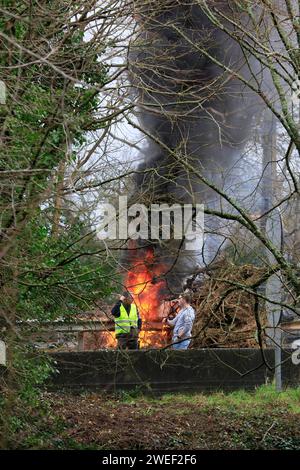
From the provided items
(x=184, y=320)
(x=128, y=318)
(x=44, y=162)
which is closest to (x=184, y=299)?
(x=184, y=320)

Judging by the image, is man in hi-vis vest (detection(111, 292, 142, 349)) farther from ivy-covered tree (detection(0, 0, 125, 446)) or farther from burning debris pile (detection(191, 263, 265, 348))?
ivy-covered tree (detection(0, 0, 125, 446))

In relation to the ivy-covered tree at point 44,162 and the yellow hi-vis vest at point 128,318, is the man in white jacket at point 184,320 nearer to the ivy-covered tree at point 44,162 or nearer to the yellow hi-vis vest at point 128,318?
the yellow hi-vis vest at point 128,318

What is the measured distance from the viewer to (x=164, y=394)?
50.0 feet

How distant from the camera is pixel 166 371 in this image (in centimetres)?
1526

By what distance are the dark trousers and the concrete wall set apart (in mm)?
523

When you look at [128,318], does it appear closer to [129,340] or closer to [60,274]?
[129,340]

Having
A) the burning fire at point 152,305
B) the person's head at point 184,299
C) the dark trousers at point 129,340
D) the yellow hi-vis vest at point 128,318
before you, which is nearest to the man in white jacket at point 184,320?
the person's head at point 184,299

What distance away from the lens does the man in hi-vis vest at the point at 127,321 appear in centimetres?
1448

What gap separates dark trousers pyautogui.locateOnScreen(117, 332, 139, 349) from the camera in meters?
15.4

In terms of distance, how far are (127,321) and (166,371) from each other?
114 centimetres

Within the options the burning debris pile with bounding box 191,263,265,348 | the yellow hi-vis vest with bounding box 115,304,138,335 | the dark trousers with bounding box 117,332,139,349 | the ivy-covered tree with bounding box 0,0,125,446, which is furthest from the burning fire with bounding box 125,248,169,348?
the ivy-covered tree with bounding box 0,0,125,446

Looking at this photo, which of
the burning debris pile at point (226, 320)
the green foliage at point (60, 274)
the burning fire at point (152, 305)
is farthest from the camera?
the burning debris pile at point (226, 320)

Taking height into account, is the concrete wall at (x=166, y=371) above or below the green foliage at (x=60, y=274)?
below

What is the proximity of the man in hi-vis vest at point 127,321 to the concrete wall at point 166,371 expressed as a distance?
457mm
